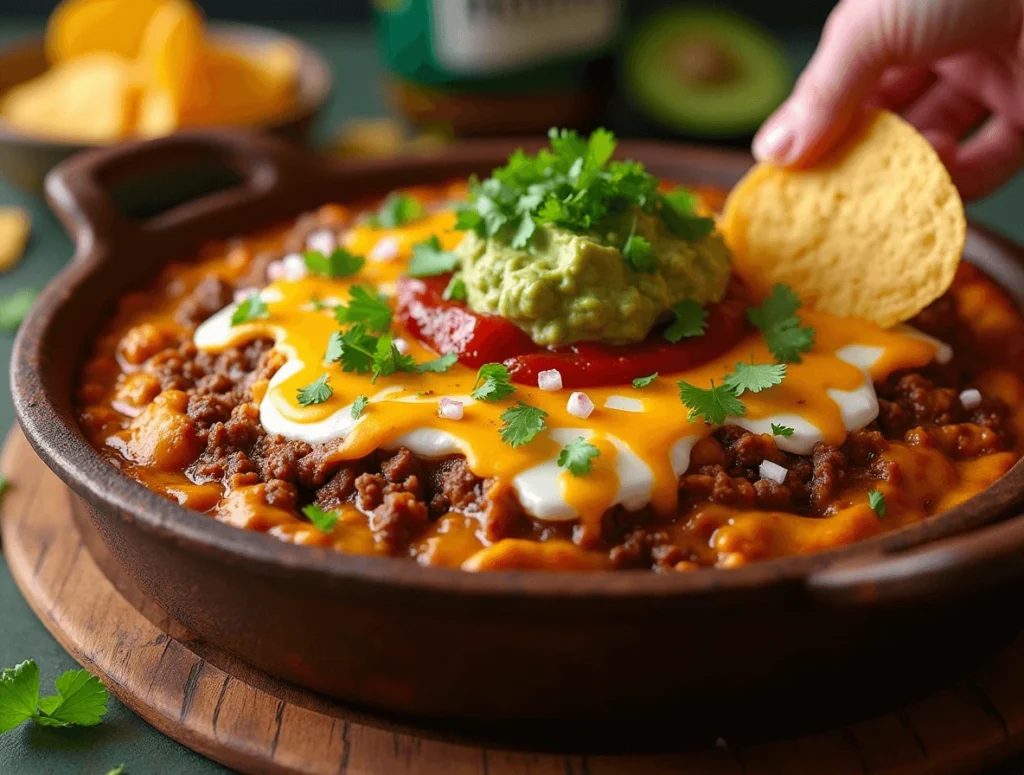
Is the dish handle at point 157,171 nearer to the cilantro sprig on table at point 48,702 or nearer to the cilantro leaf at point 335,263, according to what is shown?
the cilantro leaf at point 335,263

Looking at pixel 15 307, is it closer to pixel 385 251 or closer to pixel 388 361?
pixel 385 251

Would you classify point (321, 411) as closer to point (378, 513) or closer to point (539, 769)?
point (378, 513)

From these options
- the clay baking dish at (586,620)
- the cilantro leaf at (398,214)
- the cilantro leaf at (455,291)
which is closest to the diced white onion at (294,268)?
the cilantro leaf at (398,214)

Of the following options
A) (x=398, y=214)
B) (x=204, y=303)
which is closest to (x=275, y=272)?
(x=204, y=303)

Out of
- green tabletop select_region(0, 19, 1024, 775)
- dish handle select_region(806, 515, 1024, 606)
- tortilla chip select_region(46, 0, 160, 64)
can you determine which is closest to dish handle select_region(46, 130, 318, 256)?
green tabletop select_region(0, 19, 1024, 775)

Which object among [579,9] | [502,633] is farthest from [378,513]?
[579,9]

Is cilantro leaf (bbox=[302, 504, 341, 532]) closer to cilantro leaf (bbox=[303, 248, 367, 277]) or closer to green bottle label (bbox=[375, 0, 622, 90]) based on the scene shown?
cilantro leaf (bbox=[303, 248, 367, 277])
